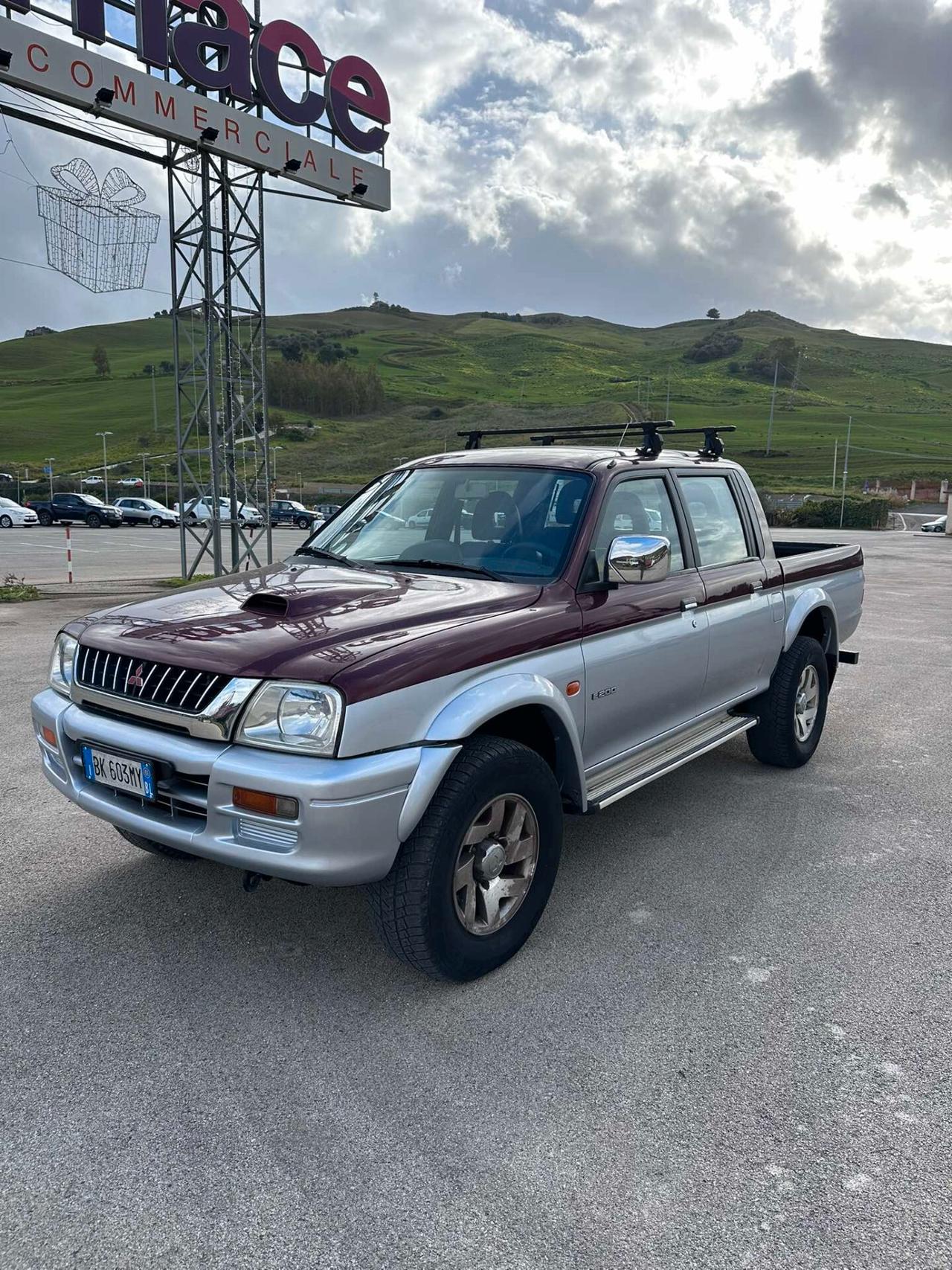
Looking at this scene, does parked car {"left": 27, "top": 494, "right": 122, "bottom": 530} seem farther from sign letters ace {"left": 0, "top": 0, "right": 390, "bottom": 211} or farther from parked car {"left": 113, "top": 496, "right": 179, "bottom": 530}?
sign letters ace {"left": 0, "top": 0, "right": 390, "bottom": 211}

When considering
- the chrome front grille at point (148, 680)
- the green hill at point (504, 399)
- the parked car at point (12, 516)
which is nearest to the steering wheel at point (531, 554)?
the chrome front grille at point (148, 680)

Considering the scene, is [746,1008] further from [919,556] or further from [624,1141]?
[919,556]

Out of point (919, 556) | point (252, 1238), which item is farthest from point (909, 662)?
point (919, 556)

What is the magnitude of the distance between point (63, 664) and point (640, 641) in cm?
233

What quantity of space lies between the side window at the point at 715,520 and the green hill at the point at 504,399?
78258mm

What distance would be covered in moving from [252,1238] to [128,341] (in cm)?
20293

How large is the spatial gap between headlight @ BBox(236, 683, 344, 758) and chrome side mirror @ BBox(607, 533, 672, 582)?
138 centimetres

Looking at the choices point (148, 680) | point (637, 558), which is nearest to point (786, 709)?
point (637, 558)

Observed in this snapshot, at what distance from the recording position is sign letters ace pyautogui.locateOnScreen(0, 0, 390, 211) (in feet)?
36.1

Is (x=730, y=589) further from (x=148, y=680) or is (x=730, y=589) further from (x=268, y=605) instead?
(x=148, y=680)

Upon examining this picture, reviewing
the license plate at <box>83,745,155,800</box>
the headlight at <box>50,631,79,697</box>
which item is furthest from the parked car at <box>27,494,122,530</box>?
the license plate at <box>83,745,155,800</box>

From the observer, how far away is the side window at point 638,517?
3.94 m

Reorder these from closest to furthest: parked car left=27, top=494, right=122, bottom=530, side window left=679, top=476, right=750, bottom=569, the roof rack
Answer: the roof rack → side window left=679, top=476, right=750, bottom=569 → parked car left=27, top=494, right=122, bottom=530

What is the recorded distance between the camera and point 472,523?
163 inches
